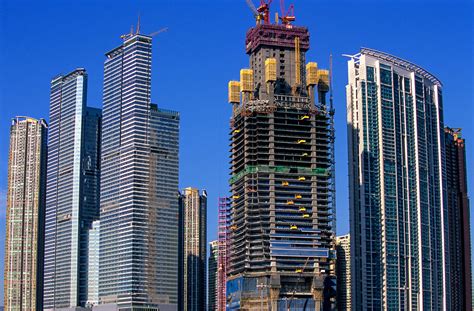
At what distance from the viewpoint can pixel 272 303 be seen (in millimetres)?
199750
